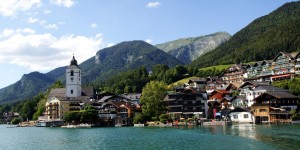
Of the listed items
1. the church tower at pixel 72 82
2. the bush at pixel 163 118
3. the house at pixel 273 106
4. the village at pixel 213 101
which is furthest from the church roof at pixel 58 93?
the house at pixel 273 106

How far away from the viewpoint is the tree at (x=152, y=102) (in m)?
91.1

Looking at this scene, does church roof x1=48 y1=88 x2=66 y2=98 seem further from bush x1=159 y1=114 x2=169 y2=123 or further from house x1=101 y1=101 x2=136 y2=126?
bush x1=159 y1=114 x2=169 y2=123

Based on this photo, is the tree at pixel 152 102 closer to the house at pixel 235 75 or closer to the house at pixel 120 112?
the house at pixel 120 112

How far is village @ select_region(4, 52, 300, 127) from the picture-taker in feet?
254

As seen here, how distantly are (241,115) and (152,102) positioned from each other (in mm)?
23453

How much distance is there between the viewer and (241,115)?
79250mm

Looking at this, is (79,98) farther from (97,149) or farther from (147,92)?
(97,149)

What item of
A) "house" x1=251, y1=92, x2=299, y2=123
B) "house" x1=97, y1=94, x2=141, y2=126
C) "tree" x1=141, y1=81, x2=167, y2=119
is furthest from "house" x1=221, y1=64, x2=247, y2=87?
"house" x1=251, y1=92, x2=299, y2=123

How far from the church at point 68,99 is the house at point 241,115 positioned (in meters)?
46.9

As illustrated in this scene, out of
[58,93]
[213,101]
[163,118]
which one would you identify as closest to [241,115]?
[213,101]

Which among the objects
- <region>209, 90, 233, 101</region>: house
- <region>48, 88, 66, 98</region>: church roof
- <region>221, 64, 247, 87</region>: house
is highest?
<region>221, 64, 247, 87</region>: house

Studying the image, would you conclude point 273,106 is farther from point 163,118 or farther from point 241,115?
point 163,118

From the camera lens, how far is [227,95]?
317 feet

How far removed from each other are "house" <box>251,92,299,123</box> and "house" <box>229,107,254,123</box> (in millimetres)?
1266
